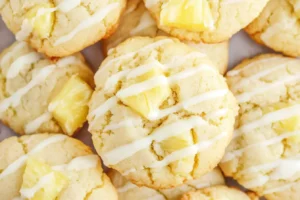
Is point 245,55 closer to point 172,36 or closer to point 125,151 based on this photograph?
point 172,36

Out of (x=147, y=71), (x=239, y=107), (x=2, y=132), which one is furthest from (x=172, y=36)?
(x=2, y=132)

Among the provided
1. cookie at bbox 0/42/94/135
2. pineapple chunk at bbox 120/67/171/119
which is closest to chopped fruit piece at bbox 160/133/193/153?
pineapple chunk at bbox 120/67/171/119

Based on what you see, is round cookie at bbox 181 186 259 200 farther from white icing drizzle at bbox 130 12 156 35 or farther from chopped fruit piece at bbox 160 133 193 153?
white icing drizzle at bbox 130 12 156 35

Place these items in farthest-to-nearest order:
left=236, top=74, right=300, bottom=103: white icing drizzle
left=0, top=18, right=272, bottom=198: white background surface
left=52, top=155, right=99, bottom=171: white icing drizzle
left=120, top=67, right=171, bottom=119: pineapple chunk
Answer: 1. left=0, top=18, right=272, bottom=198: white background surface
2. left=236, top=74, right=300, bottom=103: white icing drizzle
3. left=52, top=155, right=99, bottom=171: white icing drizzle
4. left=120, top=67, right=171, bottom=119: pineapple chunk

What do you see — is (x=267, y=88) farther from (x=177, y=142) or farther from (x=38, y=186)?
(x=38, y=186)

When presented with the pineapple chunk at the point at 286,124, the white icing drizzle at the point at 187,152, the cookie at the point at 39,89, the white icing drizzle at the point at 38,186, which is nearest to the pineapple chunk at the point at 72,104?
the cookie at the point at 39,89

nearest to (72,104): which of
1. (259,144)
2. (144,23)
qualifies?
(144,23)
